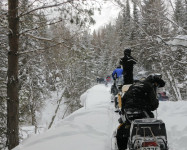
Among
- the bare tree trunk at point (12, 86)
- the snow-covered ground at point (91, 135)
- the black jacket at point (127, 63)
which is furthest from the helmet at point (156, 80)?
the black jacket at point (127, 63)

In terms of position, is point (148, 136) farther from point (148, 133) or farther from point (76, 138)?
point (76, 138)

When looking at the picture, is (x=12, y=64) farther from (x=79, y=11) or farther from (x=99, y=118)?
(x=99, y=118)

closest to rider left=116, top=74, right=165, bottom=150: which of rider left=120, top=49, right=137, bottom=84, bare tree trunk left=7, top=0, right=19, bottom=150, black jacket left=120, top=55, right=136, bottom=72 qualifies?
bare tree trunk left=7, top=0, right=19, bottom=150

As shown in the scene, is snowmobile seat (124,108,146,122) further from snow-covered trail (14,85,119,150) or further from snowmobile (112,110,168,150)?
snow-covered trail (14,85,119,150)

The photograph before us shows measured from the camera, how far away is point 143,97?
136 inches

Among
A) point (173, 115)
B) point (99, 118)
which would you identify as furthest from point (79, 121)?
point (173, 115)

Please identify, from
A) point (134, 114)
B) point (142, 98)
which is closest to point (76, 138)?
point (134, 114)

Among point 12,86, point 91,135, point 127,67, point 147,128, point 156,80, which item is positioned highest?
point 127,67

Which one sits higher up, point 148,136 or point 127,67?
point 127,67

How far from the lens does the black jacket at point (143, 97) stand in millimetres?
3438

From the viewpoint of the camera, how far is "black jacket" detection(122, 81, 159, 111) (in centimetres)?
344

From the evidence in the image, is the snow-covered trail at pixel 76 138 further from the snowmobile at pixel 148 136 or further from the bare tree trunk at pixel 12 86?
the snowmobile at pixel 148 136

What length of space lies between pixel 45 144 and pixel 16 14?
3754 mm

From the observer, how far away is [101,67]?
56219 millimetres
